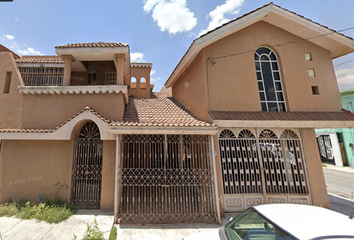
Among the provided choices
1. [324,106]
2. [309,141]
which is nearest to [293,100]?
[324,106]

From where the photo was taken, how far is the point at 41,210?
5.17 meters

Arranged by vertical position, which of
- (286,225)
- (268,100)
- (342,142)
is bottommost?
(286,225)

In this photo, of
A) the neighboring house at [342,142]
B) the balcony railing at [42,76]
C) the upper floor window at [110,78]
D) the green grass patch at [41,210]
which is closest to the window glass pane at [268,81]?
the upper floor window at [110,78]

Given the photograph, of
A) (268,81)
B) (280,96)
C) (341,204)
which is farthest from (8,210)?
(341,204)

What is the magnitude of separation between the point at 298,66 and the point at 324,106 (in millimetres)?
2154

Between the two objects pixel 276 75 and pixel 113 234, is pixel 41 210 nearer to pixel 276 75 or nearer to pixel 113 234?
pixel 113 234

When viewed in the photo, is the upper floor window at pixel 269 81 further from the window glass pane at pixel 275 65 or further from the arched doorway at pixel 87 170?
the arched doorway at pixel 87 170

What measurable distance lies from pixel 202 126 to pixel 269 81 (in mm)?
4289

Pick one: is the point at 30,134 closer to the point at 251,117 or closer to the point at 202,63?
the point at 202,63

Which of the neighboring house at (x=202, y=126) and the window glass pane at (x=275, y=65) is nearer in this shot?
the neighboring house at (x=202, y=126)

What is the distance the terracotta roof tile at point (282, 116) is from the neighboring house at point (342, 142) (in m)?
14.4

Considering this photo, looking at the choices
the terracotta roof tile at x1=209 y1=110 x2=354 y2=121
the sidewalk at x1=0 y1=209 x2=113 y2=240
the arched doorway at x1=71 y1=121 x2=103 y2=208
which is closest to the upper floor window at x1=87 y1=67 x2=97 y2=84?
the arched doorway at x1=71 y1=121 x2=103 y2=208

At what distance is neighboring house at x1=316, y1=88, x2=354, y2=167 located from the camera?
15.7 m

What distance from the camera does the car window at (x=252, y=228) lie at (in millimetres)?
2357
